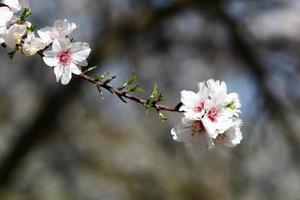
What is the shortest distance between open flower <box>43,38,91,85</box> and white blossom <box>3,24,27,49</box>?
0.07 meters

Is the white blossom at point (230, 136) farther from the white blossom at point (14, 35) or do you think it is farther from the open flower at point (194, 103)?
the white blossom at point (14, 35)

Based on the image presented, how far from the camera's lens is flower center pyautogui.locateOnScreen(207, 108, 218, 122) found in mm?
1185

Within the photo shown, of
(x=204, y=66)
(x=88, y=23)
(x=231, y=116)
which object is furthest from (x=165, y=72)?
(x=231, y=116)

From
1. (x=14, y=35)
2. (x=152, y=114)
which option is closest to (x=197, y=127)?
(x=14, y=35)

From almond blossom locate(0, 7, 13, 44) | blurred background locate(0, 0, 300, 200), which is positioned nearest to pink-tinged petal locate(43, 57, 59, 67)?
almond blossom locate(0, 7, 13, 44)

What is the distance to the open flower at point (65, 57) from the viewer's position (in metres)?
1.24

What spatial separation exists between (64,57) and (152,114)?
4.42 metres

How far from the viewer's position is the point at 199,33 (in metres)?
5.30

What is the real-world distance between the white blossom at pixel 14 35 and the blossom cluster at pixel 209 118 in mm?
322

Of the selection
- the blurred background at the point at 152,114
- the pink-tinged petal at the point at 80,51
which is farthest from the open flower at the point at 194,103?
the blurred background at the point at 152,114

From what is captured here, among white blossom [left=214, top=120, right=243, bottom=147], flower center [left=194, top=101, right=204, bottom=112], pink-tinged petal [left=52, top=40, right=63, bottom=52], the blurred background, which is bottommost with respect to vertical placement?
pink-tinged petal [left=52, top=40, right=63, bottom=52]

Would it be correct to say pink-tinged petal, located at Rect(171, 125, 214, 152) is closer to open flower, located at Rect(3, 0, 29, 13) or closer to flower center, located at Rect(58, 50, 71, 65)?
flower center, located at Rect(58, 50, 71, 65)

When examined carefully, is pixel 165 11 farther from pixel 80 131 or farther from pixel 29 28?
pixel 29 28

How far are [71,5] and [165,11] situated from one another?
2.95 feet
